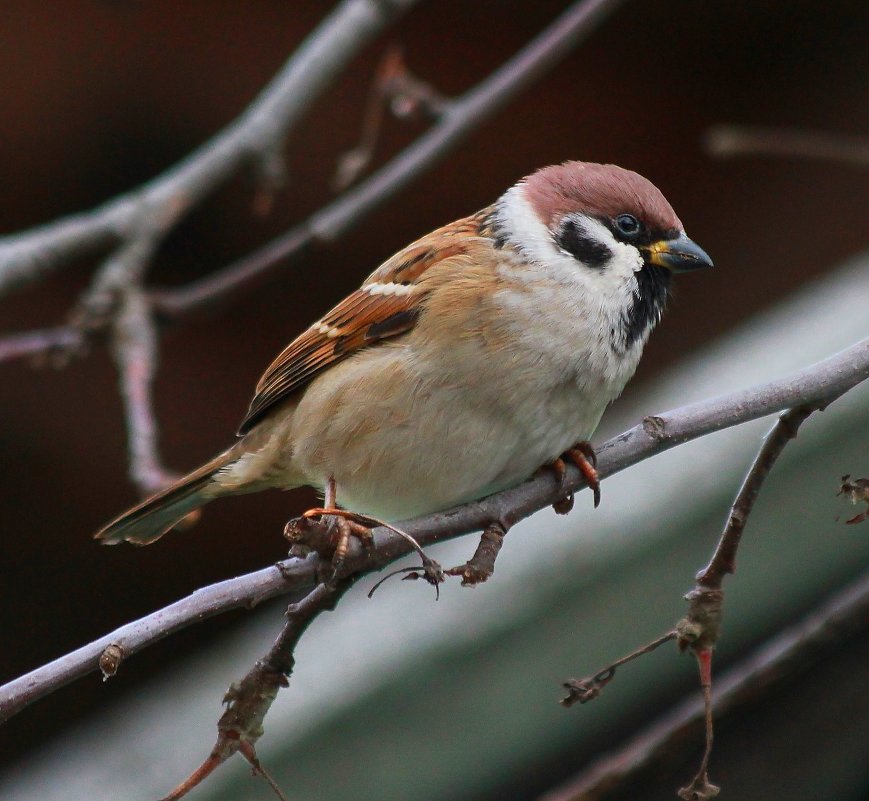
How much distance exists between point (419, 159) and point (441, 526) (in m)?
1.28

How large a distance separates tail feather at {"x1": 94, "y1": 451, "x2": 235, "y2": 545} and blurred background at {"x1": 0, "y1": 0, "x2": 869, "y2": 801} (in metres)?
0.51

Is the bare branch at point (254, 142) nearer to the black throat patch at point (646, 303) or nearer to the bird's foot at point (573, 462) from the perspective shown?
the black throat patch at point (646, 303)

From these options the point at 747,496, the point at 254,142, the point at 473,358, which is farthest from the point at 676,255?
the point at 254,142

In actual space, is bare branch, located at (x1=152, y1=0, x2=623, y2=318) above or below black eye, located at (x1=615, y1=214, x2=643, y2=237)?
above

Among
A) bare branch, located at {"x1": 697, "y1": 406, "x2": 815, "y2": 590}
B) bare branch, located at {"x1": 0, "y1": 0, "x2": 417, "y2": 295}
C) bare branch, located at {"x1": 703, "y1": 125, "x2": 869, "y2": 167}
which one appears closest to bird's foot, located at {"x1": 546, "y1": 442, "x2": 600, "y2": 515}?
bare branch, located at {"x1": 697, "y1": 406, "x2": 815, "y2": 590}

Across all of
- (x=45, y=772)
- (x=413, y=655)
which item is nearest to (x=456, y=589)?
(x=413, y=655)

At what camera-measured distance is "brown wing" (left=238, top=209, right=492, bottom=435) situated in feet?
6.45

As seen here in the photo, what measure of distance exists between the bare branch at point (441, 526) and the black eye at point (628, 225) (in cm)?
60

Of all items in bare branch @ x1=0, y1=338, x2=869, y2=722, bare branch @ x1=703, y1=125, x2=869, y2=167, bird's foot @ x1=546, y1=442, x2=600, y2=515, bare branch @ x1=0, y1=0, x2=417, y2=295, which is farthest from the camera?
bare branch @ x1=0, y1=0, x2=417, y2=295

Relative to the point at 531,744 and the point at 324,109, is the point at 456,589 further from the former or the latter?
the point at 324,109

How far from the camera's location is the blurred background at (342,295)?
7.57 feet

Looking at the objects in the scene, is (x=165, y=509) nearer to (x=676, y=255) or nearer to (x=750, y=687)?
(x=676, y=255)

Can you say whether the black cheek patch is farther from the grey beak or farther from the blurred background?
the blurred background

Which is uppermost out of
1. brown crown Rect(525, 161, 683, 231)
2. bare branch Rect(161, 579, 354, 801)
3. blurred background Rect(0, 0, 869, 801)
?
brown crown Rect(525, 161, 683, 231)
